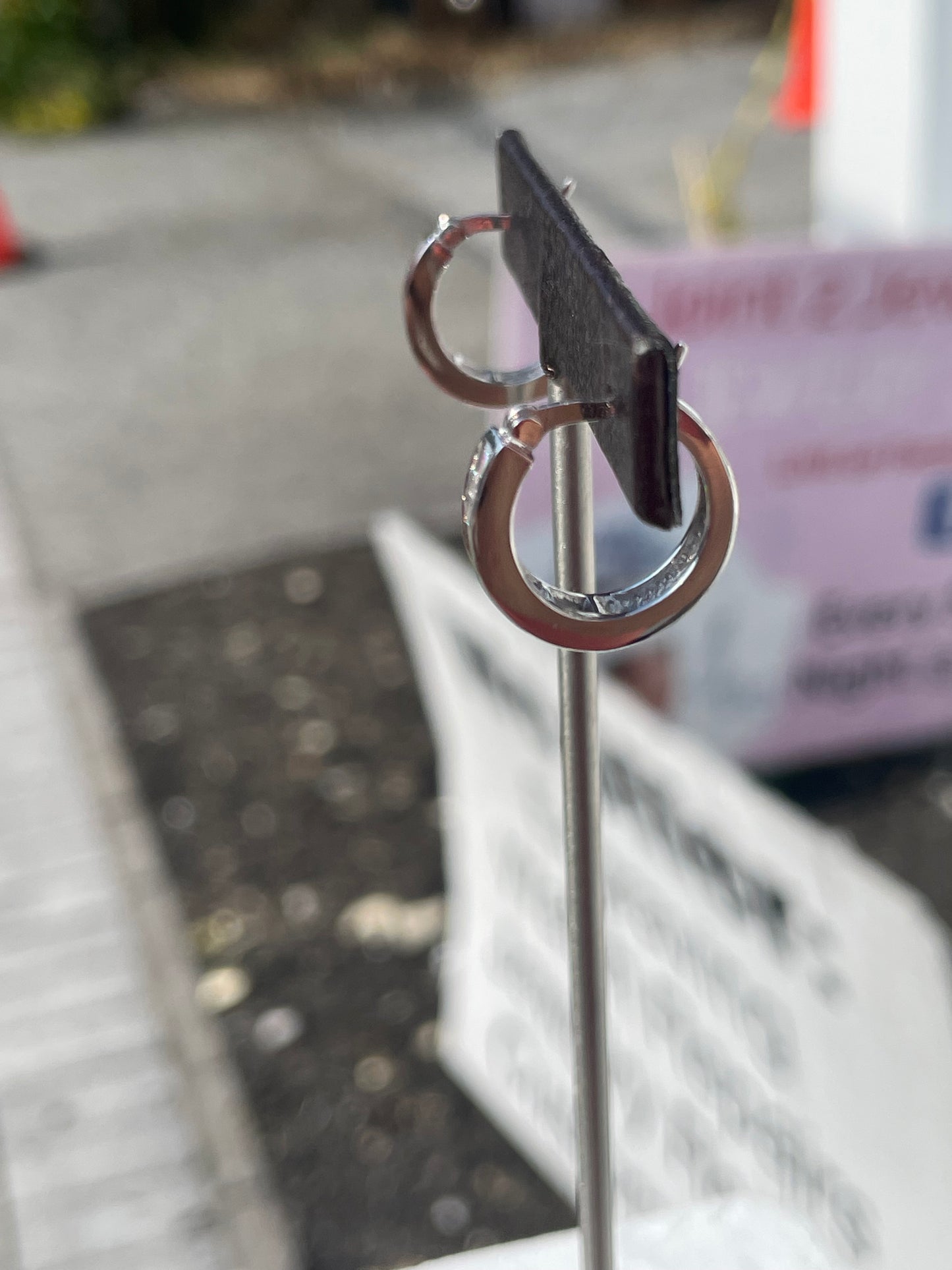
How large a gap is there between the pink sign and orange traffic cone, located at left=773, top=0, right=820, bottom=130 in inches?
70.3

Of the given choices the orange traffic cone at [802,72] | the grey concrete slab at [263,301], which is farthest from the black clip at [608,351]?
the orange traffic cone at [802,72]

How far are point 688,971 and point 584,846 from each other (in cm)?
79

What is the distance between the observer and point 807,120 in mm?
4555

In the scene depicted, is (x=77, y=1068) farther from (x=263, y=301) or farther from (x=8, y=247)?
(x=8, y=247)

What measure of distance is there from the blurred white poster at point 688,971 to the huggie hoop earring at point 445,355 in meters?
0.55

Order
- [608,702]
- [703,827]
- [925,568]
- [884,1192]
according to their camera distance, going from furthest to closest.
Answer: [925,568] < [608,702] < [703,827] < [884,1192]

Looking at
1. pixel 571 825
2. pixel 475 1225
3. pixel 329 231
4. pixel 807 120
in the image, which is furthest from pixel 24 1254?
pixel 329 231

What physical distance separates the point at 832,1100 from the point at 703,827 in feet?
0.80

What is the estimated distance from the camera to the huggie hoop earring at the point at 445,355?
2.46 ft

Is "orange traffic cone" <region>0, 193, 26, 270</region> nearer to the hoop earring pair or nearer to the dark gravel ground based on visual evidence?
the dark gravel ground

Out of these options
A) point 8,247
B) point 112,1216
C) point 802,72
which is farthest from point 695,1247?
point 8,247

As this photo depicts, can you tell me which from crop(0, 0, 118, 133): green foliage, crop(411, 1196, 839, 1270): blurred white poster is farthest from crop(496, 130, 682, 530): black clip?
crop(0, 0, 118, 133): green foliage

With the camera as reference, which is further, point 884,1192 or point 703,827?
point 703,827

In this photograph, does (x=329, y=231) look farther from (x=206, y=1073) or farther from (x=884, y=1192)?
(x=884, y=1192)
